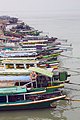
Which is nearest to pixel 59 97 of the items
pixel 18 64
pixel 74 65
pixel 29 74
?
pixel 29 74

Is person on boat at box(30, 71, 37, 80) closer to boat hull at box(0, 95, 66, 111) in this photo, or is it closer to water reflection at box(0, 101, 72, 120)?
boat hull at box(0, 95, 66, 111)

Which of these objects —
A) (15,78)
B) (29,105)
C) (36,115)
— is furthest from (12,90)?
(36,115)

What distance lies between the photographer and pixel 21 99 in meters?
19.9

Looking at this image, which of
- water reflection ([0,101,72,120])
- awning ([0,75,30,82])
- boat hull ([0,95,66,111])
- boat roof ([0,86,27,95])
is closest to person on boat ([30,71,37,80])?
awning ([0,75,30,82])

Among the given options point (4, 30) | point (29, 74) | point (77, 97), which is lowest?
point (77, 97)

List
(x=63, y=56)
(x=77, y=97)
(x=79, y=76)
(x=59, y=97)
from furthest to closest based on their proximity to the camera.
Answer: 1. (x=63, y=56)
2. (x=79, y=76)
3. (x=77, y=97)
4. (x=59, y=97)

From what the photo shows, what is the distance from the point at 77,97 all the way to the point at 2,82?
16.5 ft

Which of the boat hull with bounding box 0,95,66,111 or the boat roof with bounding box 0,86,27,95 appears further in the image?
the boat hull with bounding box 0,95,66,111

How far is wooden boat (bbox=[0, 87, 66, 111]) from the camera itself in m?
19.5

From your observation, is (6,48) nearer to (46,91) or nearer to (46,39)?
(46,39)

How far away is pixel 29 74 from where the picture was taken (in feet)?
68.2

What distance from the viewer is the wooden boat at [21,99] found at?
1948cm

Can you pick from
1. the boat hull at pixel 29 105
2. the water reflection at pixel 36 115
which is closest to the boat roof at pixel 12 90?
the boat hull at pixel 29 105

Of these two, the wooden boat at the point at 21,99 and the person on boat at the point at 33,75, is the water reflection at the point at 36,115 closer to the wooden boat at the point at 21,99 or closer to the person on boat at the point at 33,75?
the wooden boat at the point at 21,99
